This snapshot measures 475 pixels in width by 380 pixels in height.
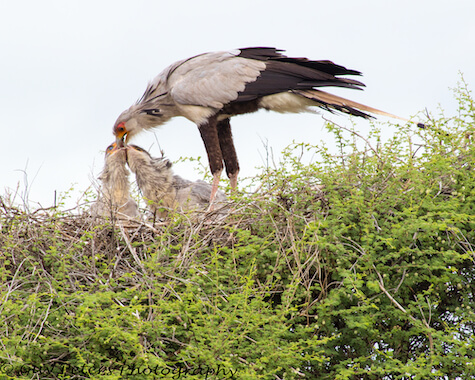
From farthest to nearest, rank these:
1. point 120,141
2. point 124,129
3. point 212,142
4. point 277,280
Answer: point 124,129 → point 120,141 → point 212,142 → point 277,280

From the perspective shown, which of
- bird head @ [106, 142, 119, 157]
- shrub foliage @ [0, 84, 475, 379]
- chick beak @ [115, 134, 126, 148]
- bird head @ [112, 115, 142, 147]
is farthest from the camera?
bird head @ [112, 115, 142, 147]

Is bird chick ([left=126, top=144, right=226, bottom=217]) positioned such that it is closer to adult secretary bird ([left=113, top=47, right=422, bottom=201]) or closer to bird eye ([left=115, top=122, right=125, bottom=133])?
adult secretary bird ([left=113, top=47, right=422, bottom=201])

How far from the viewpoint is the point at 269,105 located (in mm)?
7199

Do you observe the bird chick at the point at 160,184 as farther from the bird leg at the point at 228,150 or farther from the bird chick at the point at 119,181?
the bird leg at the point at 228,150

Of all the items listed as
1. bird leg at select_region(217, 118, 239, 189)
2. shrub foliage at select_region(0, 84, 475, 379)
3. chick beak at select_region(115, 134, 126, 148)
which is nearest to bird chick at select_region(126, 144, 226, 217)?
chick beak at select_region(115, 134, 126, 148)

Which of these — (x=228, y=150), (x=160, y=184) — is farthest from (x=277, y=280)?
(x=228, y=150)

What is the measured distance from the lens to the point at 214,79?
7.12 m

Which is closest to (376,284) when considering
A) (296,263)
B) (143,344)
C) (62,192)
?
(296,263)

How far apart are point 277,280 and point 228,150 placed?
282cm

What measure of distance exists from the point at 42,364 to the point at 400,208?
2.77 metres

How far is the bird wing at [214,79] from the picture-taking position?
7086 mm

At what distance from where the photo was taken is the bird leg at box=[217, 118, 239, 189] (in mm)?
7520

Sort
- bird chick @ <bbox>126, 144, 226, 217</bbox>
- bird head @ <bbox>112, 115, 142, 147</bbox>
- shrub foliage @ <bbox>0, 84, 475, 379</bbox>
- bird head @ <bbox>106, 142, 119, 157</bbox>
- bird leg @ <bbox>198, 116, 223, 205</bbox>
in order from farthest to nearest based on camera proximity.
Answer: bird head @ <bbox>112, 115, 142, 147</bbox>
bird head @ <bbox>106, 142, 119, 157</bbox>
bird leg @ <bbox>198, 116, 223, 205</bbox>
bird chick @ <bbox>126, 144, 226, 217</bbox>
shrub foliage @ <bbox>0, 84, 475, 379</bbox>

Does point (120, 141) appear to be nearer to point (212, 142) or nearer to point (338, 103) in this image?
point (212, 142)
